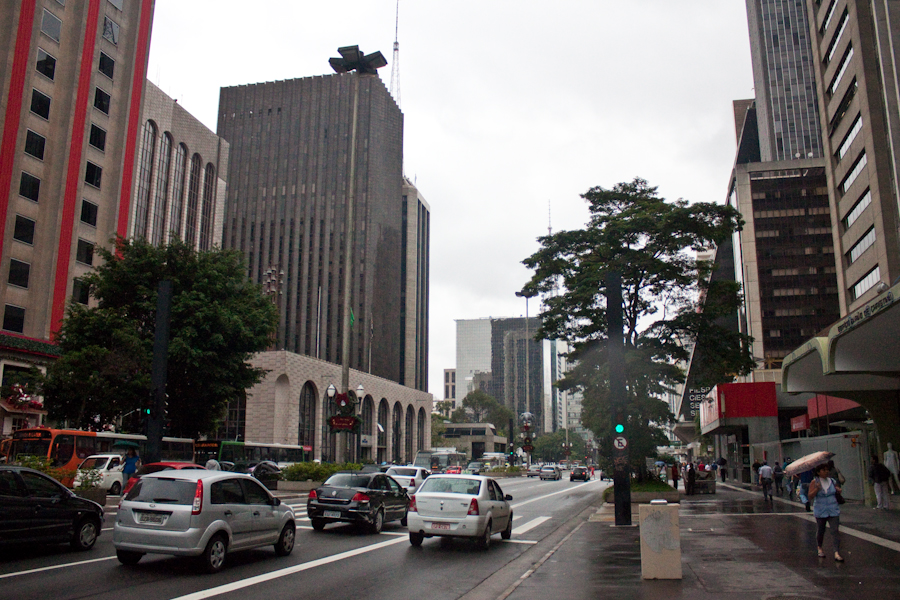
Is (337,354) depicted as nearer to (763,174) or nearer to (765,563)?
(763,174)

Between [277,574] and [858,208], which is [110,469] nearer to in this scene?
[277,574]

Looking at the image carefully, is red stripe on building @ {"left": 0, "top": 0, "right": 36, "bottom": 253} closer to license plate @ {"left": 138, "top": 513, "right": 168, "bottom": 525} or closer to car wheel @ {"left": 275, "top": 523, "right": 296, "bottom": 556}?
car wheel @ {"left": 275, "top": 523, "right": 296, "bottom": 556}

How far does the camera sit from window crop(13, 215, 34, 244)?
39.9 metres

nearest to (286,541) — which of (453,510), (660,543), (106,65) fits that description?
(453,510)

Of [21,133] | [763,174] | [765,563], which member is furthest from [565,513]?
[763,174]

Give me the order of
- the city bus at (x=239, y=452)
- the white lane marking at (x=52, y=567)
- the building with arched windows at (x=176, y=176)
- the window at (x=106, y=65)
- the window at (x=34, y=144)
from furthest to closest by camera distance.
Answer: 1. the building with arched windows at (x=176, y=176)
2. the window at (x=106, y=65)
3. the city bus at (x=239, y=452)
4. the window at (x=34, y=144)
5. the white lane marking at (x=52, y=567)

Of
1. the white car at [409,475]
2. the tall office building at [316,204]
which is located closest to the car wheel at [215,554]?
the white car at [409,475]

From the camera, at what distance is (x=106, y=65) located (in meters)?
47.0

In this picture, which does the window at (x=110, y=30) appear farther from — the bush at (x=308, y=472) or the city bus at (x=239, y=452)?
the bush at (x=308, y=472)

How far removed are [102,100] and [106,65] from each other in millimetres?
2472

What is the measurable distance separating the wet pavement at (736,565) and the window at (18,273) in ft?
116

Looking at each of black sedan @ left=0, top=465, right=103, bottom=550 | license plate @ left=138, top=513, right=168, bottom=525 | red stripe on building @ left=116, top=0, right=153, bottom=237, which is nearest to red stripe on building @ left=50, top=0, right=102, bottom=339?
red stripe on building @ left=116, top=0, right=153, bottom=237

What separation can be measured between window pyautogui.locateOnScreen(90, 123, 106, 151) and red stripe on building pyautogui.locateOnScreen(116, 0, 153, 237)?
1720 mm

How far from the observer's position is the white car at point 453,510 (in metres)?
14.3
